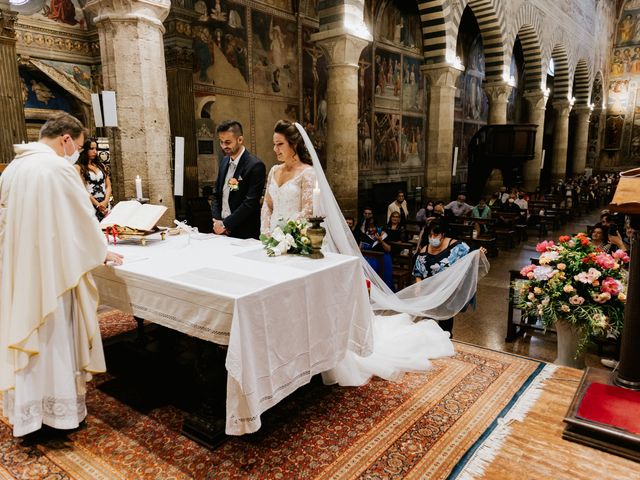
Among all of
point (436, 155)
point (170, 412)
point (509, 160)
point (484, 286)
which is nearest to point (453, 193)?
point (509, 160)

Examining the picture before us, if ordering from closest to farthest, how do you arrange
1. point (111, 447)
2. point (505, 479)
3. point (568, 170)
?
point (505, 479), point (111, 447), point (568, 170)

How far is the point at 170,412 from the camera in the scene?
3518 millimetres

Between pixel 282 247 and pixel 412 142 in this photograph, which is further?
pixel 412 142

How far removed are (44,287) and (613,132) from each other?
36.4 m

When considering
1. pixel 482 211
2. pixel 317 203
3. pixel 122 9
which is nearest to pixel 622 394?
pixel 317 203

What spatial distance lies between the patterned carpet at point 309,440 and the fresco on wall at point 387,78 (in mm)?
14395

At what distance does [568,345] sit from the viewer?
4.30m

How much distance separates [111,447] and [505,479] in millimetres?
2472

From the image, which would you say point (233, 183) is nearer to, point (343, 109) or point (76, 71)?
point (343, 109)

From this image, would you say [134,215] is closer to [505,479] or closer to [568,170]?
[505,479]

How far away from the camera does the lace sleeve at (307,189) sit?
4082mm

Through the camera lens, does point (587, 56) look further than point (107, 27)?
Yes

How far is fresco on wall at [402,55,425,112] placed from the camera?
713 inches

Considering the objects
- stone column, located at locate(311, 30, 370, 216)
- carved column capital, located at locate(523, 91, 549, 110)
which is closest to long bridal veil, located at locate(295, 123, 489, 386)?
stone column, located at locate(311, 30, 370, 216)
